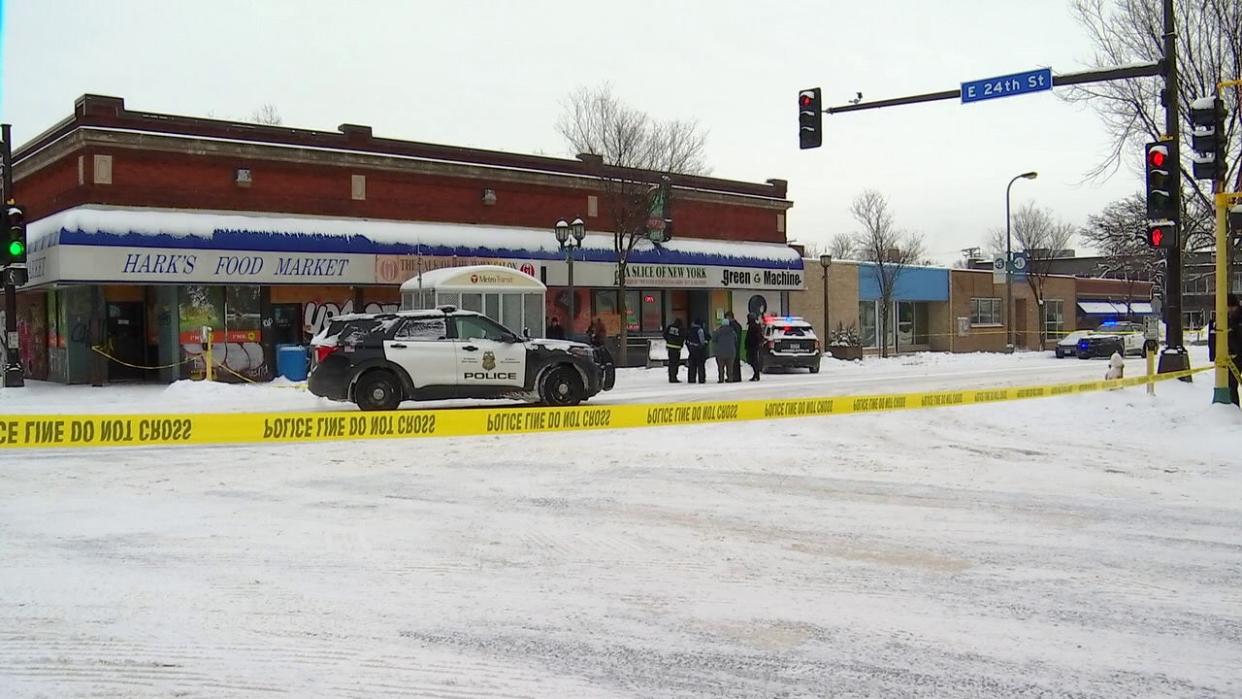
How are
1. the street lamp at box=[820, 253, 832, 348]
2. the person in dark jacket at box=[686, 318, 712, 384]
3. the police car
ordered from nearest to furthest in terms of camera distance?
1. the police car
2. the person in dark jacket at box=[686, 318, 712, 384]
3. the street lamp at box=[820, 253, 832, 348]

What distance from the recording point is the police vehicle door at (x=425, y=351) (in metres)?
15.3

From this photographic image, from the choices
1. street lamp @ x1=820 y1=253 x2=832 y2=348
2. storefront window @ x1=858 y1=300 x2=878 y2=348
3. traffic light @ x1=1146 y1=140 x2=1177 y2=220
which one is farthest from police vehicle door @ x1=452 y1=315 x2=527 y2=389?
storefront window @ x1=858 y1=300 x2=878 y2=348

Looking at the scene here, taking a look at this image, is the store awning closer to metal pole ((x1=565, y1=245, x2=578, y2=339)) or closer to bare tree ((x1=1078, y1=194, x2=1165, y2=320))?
bare tree ((x1=1078, y1=194, x2=1165, y2=320))

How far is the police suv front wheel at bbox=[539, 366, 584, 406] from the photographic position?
1605 centimetres

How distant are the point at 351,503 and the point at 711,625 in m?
4.64

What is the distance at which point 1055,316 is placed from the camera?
5800 centimetres

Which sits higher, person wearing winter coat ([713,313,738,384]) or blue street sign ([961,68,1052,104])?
blue street sign ([961,68,1052,104])

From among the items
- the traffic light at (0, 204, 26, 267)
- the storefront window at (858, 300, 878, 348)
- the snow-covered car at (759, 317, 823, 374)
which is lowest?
the snow-covered car at (759, 317, 823, 374)

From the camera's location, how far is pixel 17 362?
73.2 ft

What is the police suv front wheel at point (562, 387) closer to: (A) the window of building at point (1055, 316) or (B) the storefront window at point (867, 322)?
(B) the storefront window at point (867, 322)

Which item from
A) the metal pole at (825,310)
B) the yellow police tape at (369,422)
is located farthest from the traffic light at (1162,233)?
the metal pole at (825,310)

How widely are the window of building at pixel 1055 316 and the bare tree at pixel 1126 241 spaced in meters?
4.08

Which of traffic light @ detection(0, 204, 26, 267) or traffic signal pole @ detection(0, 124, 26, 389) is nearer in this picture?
traffic light @ detection(0, 204, 26, 267)

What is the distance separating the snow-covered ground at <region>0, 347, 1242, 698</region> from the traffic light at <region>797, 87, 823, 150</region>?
8656 mm
